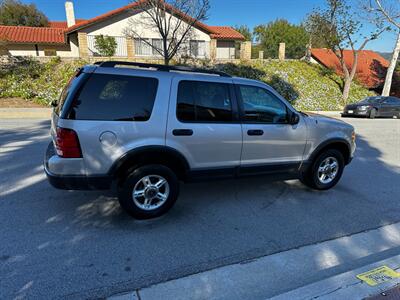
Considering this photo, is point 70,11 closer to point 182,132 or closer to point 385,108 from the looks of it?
point 385,108

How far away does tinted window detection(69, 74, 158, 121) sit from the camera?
320 cm

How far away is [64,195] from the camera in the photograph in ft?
13.9

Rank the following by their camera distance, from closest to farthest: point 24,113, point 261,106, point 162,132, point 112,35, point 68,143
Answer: point 68,143 < point 162,132 < point 261,106 < point 24,113 < point 112,35

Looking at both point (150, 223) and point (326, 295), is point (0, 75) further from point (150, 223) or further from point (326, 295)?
point (326, 295)

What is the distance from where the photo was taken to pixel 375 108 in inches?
637

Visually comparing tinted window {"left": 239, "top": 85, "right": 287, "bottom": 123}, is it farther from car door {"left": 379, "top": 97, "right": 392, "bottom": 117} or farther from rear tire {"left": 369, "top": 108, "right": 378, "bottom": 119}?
car door {"left": 379, "top": 97, "right": 392, "bottom": 117}

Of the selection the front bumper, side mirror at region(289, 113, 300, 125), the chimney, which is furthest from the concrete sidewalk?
the chimney

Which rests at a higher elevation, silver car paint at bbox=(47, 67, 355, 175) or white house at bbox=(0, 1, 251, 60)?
white house at bbox=(0, 1, 251, 60)

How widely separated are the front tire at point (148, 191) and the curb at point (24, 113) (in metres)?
10.6

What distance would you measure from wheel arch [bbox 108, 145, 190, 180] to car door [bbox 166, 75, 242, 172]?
0.29ft

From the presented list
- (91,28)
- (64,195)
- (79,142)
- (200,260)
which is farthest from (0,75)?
(200,260)

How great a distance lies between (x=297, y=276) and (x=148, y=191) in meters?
1.97

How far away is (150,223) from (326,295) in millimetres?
2141

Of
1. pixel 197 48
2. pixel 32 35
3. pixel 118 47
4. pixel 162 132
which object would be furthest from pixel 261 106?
pixel 32 35
